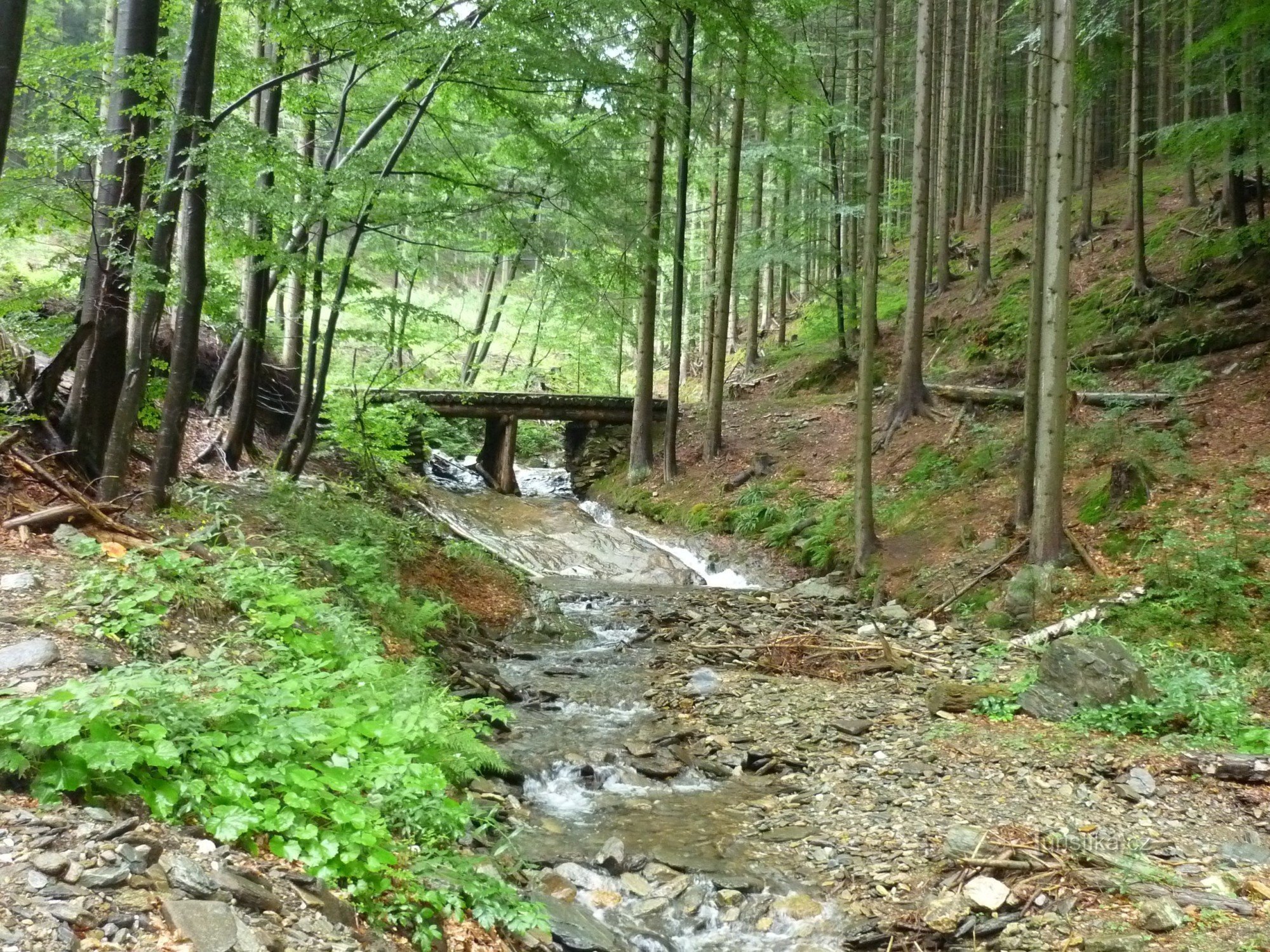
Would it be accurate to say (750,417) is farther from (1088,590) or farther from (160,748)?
(160,748)

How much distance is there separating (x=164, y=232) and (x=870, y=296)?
27.9ft

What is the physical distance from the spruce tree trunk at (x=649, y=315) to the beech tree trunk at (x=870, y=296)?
308 cm

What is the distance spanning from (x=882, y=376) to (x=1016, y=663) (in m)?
13.4

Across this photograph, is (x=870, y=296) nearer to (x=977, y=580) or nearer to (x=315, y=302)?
(x=977, y=580)

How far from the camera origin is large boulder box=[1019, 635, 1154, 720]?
22.0ft

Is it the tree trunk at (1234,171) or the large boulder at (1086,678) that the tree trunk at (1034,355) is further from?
the tree trunk at (1234,171)

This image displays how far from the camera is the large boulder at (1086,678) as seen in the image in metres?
6.69

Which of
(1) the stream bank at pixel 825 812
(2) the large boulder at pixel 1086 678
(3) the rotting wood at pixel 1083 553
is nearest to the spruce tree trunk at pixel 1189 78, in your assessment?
(3) the rotting wood at pixel 1083 553

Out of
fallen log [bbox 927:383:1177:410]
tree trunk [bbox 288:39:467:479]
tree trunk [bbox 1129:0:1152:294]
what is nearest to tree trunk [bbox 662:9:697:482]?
fallen log [bbox 927:383:1177:410]

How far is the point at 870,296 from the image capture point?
11.5m

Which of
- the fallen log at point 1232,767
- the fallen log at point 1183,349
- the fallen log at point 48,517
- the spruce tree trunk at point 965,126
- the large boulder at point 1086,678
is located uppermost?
the spruce tree trunk at point 965,126

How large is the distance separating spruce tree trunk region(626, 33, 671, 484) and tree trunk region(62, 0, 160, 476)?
6.91 metres

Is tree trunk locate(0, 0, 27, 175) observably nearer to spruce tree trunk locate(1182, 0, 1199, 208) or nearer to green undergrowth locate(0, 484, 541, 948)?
green undergrowth locate(0, 484, 541, 948)

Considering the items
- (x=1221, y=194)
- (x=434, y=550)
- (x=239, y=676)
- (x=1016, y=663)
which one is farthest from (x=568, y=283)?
(x=1221, y=194)
